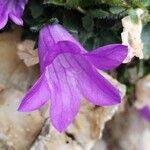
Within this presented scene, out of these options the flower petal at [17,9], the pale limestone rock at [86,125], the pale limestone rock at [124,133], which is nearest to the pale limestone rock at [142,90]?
the pale limestone rock at [124,133]

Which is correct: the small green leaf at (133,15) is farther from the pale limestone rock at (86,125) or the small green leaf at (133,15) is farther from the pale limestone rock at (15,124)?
the pale limestone rock at (15,124)

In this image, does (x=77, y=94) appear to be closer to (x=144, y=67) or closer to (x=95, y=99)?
(x=95, y=99)

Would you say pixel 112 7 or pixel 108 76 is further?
pixel 108 76

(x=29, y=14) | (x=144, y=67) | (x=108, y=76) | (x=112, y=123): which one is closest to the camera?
(x=29, y=14)

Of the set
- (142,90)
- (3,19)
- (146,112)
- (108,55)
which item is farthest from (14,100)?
(146,112)

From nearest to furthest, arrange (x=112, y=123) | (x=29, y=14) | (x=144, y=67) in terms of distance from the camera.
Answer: (x=29, y=14)
(x=144, y=67)
(x=112, y=123)

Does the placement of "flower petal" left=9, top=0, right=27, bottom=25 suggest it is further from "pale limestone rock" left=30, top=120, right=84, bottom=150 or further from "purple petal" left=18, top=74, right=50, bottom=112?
"pale limestone rock" left=30, top=120, right=84, bottom=150

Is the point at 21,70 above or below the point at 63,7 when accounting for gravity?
below

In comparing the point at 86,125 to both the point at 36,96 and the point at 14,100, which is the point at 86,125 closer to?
the point at 14,100

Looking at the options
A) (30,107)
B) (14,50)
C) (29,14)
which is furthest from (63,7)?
(30,107)
